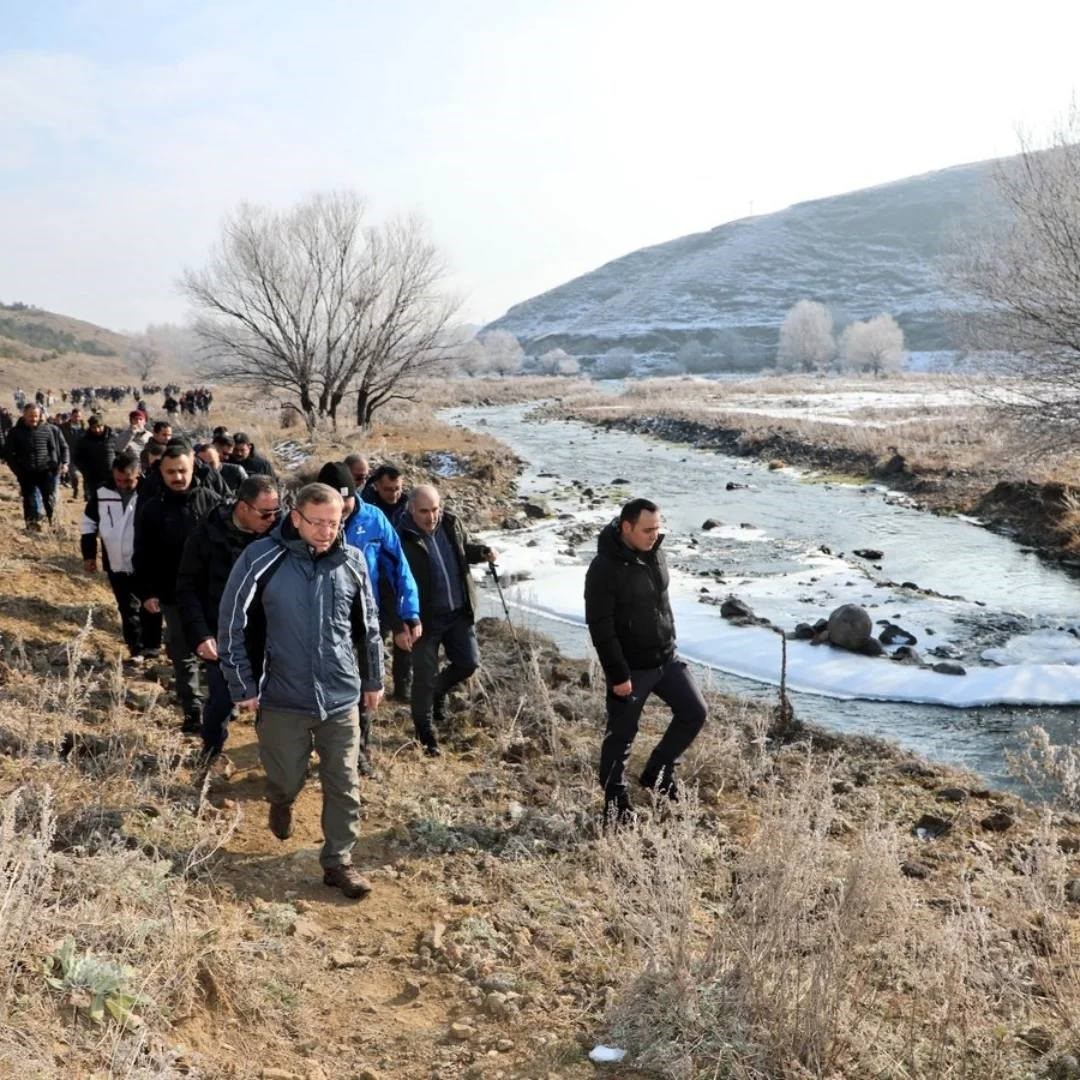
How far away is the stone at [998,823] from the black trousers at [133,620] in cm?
A: 620

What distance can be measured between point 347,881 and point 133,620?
401cm

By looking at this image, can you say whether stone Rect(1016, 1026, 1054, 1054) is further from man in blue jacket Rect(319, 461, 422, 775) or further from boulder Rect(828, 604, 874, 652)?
boulder Rect(828, 604, 874, 652)

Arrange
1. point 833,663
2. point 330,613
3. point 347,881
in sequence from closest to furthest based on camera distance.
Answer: point 330,613 → point 347,881 → point 833,663

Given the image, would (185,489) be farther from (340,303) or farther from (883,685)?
(340,303)

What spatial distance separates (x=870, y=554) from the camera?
15.5 metres

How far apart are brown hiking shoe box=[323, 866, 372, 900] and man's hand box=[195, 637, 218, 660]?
4.31ft

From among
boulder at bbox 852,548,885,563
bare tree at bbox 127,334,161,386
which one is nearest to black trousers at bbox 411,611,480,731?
boulder at bbox 852,548,885,563

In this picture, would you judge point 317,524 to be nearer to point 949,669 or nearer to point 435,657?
point 435,657

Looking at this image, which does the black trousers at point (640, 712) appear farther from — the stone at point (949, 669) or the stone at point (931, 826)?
the stone at point (949, 669)

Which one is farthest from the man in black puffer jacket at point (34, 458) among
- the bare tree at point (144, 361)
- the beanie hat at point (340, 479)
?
the bare tree at point (144, 361)

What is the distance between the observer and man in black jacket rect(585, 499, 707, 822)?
4.84 metres

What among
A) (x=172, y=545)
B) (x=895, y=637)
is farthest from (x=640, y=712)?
(x=895, y=637)

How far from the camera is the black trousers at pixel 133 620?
277 inches

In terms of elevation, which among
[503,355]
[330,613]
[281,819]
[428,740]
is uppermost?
[503,355]
